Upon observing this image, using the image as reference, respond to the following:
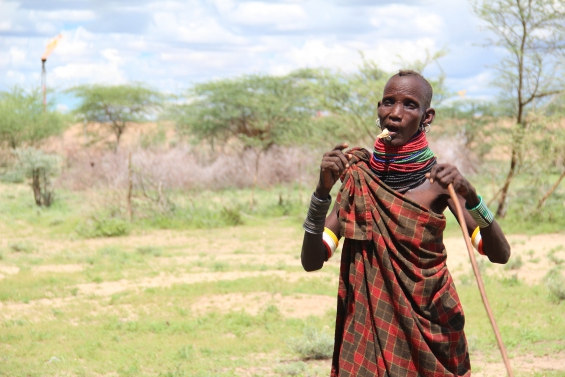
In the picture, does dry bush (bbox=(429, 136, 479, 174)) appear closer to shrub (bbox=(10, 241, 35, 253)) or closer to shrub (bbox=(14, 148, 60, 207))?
shrub (bbox=(14, 148, 60, 207))

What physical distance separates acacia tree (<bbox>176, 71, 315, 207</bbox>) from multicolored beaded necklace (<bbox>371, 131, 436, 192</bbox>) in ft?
54.4

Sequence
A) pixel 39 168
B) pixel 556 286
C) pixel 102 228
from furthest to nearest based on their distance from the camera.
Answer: pixel 39 168, pixel 102 228, pixel 556 286

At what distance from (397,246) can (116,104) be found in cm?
2214

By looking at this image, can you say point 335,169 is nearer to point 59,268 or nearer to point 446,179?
point 446,179

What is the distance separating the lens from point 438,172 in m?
2.28

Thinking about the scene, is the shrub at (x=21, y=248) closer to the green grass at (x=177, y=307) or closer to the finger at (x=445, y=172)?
the green grass at (x=177, y=307)

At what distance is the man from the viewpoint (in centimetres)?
242

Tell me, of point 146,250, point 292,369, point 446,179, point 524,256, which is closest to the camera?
point 446,179

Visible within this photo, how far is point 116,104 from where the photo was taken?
23531 mm

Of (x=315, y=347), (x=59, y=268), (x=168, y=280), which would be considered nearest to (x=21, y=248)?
(x=59, y=268)

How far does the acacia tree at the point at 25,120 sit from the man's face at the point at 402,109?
20.1 metres

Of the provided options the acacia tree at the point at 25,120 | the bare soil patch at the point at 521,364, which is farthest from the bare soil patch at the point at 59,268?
the acacia tree at the point at 25,120

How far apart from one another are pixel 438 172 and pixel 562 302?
5.57 m

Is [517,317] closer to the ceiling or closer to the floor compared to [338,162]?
closer to the floor
